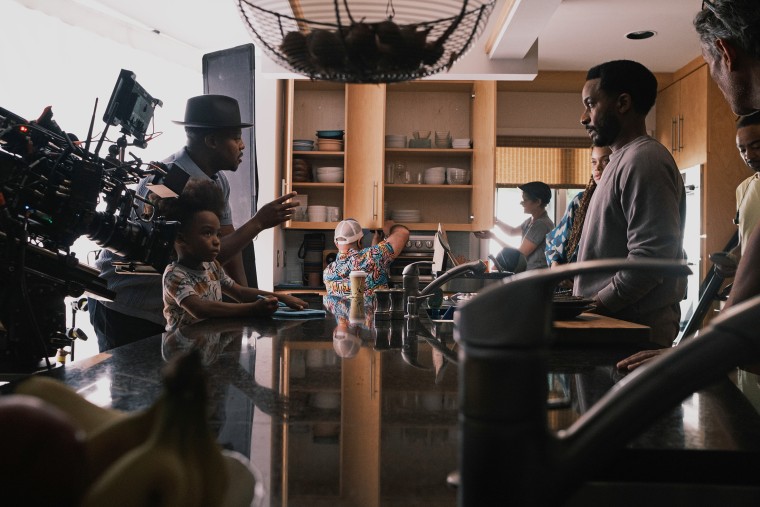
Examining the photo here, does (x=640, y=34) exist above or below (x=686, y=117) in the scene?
above

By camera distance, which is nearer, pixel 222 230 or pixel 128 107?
pixel 128 107

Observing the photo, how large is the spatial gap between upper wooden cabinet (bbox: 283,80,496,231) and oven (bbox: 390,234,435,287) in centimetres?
14

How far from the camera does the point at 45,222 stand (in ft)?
4.49

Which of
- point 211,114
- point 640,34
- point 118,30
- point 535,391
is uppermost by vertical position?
point 640,34

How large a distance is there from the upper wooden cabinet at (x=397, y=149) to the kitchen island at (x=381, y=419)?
4409mm

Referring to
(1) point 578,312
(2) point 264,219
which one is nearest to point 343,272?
(2) point 264,219

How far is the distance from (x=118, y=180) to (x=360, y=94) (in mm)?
4441

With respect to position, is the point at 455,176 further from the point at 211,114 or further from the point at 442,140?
the point at 211,114

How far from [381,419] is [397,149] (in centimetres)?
519

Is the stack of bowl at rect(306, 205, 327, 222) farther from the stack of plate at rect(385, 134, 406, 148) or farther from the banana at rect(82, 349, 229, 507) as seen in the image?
the banana at rect(82, 349, 229, 507)

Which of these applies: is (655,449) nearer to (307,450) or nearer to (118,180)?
(307,450)

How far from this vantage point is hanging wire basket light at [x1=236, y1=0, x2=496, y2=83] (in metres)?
0.99

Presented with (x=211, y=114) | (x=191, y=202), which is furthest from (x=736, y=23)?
(x=211, y=114)

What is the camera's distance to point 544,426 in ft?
1.43
